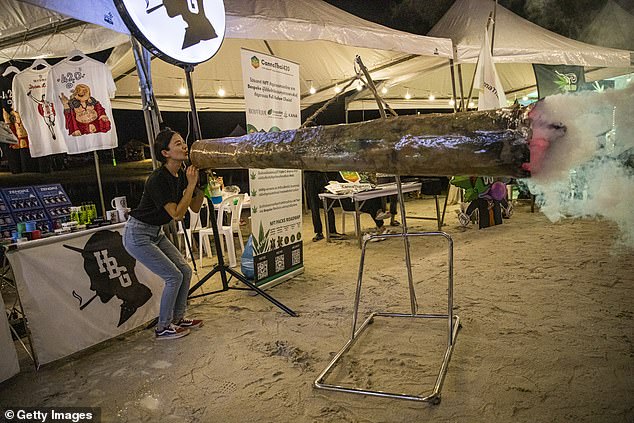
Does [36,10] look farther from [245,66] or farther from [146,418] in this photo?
[146,418]

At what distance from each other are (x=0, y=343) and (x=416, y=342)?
8.81 feet

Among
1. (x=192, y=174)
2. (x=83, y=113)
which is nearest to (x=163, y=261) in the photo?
(x=192, y=174)

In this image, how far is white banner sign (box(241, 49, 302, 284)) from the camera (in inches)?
147

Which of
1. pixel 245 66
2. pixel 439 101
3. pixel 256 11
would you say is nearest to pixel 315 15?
pixel 256 11

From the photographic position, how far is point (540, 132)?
1.24 meters

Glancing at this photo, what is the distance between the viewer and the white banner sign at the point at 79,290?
262cm

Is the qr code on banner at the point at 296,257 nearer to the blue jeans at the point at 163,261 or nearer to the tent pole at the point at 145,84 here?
the blue jeans at the point at 163,261

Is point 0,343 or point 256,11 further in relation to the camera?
point 256,11

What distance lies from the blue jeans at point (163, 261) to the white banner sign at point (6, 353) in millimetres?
837

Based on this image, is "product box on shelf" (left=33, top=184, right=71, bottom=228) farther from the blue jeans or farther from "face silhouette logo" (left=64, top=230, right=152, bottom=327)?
the blue jeans

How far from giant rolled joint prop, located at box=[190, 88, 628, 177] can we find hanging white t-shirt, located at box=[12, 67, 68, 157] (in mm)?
2720

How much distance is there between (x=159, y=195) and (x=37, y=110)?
6.69 feet

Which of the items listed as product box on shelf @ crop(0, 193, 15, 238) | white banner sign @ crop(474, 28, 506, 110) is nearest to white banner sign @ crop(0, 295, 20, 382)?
product box on shelf @ crop(0, 193, 15, 238)

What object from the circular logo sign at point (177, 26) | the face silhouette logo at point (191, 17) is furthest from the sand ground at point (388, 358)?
the face silhouette logo at point (191, 17)
